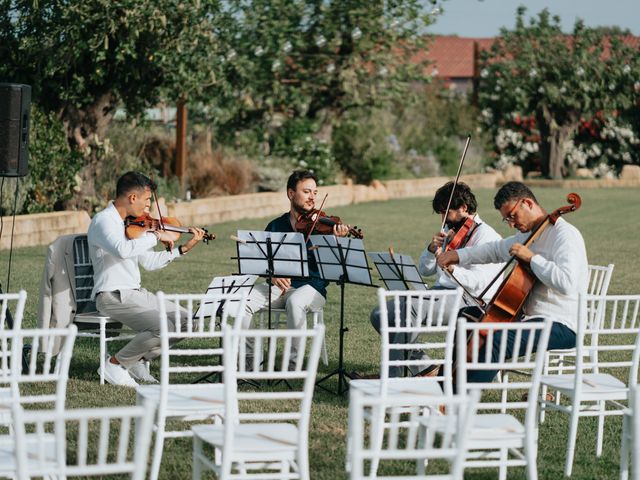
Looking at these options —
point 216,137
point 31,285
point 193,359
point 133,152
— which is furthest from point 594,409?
point 216,137

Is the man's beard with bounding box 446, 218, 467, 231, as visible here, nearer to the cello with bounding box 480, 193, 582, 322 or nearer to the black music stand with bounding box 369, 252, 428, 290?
the black music stand with bounding box 369, 252, 428, 290

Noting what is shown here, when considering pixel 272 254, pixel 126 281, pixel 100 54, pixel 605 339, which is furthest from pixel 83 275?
pixel 100 54

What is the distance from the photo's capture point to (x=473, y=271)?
8.05m

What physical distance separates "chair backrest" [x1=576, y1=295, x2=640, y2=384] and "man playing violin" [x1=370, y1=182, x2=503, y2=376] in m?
0.73

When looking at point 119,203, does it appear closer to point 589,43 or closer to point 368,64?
point 368,64

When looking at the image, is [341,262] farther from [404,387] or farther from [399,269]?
[404,387]

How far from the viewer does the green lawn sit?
642cm

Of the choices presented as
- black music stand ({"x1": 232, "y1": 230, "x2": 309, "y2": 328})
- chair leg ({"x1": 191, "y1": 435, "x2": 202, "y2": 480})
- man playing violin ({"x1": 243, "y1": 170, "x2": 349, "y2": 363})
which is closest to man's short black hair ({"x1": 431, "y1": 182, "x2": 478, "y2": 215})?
man playing violin ({"x1": 243, "y1": 170, "x2": 349, "y2": 363})

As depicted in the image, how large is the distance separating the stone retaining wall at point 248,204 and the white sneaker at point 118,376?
27.0 feet

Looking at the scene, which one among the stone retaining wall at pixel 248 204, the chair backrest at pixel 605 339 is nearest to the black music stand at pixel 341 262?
the chair backrest at pixel 605 339

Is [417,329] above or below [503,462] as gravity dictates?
above

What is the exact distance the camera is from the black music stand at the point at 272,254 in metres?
8.00

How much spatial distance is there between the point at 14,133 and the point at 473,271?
4.08 metres

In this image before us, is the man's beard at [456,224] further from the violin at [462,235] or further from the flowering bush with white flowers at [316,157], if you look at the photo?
the flowering bush with white flowers at [316,157]
